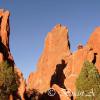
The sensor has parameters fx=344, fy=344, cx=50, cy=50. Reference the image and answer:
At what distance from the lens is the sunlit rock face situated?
133m

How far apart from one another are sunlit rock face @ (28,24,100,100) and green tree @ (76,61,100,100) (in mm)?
39420

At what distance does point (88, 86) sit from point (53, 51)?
70796mm

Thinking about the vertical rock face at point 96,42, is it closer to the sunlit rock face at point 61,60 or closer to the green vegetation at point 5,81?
the sunlit rock face at point 61,60

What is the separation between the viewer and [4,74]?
263 feet

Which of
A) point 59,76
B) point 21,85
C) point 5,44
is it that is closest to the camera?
point 21,85

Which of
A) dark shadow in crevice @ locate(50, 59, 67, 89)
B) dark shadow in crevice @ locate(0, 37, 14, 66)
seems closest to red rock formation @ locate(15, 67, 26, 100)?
dark shadow in crevice @ locate(0, 37, 14, 66)

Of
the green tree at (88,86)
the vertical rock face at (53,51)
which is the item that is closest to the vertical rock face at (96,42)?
the vertical rock face at (53,51)

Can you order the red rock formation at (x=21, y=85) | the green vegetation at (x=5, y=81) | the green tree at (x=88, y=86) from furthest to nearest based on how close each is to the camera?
the red rock formation at (x=21, y=85) < the green tree at (x=88, y=86) < the green vegetation at (x=5, y=81)

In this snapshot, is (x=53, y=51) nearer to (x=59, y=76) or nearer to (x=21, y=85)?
(x=59, y=76)

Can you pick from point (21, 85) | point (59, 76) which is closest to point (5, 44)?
point (21, 85)

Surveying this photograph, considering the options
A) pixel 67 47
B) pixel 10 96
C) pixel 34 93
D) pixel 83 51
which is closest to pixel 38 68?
pixel 67 47

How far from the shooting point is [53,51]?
15388 cm

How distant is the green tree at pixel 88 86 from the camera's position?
8300cm

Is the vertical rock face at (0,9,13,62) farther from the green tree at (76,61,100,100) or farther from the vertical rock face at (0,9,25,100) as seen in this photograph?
the green tree at (76,61,100,100)
